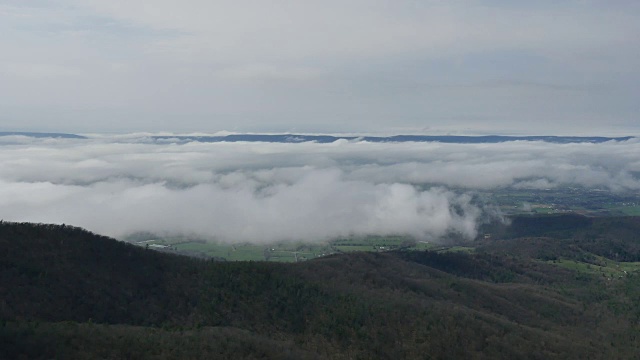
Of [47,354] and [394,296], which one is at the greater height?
[47,354]

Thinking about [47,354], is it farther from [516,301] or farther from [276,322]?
[516,301]

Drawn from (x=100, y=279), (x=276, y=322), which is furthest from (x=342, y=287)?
(x=100, y=279)

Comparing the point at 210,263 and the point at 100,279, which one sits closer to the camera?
the point at 100,279

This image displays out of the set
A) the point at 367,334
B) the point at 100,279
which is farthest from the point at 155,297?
the point at 367,334

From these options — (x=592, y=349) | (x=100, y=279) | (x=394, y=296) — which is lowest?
(x=592, y=349)

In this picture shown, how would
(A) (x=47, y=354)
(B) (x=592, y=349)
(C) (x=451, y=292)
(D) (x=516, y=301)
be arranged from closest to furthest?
(A) (x=47, y=354) < (B) (x=592, y=349) < (C) (x=451, y=292) < (D) (x=516, y=301)

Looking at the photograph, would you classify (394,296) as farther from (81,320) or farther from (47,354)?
(47,354)

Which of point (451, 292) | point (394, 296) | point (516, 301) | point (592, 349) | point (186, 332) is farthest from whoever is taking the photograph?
point (516, 301)
